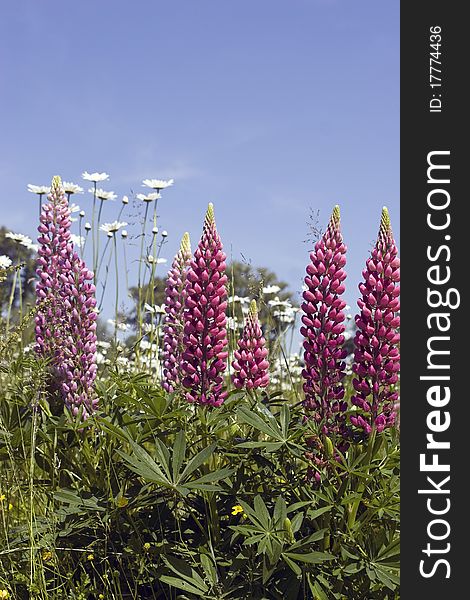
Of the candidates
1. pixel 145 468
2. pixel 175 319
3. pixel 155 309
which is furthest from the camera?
pixel 155 309

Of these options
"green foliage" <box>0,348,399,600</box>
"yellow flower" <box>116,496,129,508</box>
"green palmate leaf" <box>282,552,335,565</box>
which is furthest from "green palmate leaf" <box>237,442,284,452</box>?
"yellow flower" <box>116,496,129,508</box>

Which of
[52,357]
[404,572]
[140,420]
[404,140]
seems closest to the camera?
[404,572]

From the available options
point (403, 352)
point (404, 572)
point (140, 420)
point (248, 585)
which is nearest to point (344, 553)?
point (404, 572)

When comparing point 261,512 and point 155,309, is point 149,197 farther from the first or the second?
point 261,512

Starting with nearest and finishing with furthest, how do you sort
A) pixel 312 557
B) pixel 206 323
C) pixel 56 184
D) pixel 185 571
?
pixel 312 557, pixel 185 571, pixel 206 323, pixel 56 184

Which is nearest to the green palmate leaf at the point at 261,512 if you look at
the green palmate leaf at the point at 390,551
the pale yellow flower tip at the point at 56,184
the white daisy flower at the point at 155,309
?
the green palmate leaf at the point at 390,551

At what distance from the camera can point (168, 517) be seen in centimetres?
330

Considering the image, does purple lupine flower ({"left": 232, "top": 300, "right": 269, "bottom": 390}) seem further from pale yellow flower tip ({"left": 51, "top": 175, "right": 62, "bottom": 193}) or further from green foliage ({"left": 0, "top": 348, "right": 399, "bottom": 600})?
pale yellow flower tip ({"left": 51, "top": 175, "right": 62, "bottom": 193})

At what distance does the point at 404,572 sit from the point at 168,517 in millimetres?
1010

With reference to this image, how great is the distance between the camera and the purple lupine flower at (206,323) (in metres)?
3.21

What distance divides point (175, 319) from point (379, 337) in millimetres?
1088

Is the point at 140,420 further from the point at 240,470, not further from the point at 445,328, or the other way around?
the point at 445,328

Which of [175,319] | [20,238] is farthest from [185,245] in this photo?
[20,238]

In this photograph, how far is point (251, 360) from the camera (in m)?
3.35
